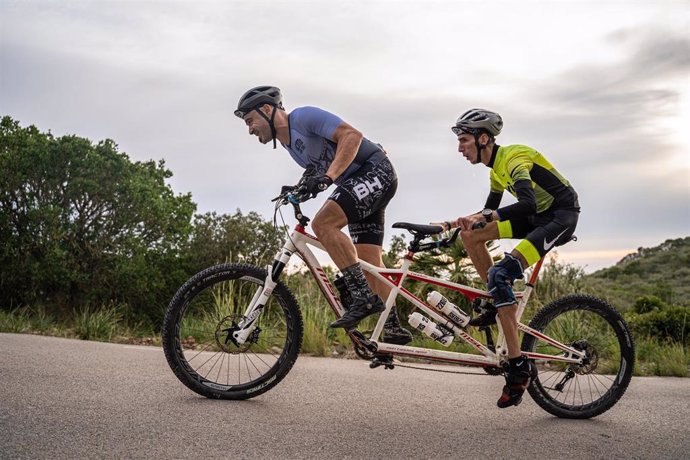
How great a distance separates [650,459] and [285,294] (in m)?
2.87

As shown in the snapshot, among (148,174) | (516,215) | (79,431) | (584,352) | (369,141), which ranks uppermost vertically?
(148,174)

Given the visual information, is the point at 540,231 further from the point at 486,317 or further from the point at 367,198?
the point at 367,198

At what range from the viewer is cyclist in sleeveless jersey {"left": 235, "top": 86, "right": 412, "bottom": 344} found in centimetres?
545

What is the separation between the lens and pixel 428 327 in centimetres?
566

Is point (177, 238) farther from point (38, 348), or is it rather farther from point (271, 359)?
point (271, 359)

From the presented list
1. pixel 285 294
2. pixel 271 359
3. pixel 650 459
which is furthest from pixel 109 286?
pixel 650 459

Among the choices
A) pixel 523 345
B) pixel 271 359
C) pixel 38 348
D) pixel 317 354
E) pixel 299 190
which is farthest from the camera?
pixel 317 354

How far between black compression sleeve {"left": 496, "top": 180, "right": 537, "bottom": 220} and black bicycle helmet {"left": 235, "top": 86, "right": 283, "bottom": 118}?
2080mm

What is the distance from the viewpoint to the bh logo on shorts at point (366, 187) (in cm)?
557

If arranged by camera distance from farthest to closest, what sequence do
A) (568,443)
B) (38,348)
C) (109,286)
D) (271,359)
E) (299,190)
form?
(109,286), (38,348), (271,359), (299,190), (568,443)

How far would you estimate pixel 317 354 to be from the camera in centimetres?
973

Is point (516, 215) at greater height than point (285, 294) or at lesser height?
greater

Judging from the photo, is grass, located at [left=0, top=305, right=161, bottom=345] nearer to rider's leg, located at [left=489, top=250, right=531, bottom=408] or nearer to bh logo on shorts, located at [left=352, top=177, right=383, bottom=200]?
bh logo on shorts, located at [left=352, top=177, right=383, bottom=200]

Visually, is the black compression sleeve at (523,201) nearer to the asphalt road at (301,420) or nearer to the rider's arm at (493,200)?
the rider's arm at (493,200)
